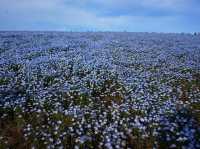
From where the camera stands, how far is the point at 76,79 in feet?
33.7

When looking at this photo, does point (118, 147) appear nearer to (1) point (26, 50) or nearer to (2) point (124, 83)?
(2) point (124, 83)

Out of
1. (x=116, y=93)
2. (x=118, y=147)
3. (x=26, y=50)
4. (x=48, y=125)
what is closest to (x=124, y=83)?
(x=116, y=93)

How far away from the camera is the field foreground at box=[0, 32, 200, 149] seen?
6.45m

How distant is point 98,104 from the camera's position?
320 inches

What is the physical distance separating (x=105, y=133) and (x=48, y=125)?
1334mm

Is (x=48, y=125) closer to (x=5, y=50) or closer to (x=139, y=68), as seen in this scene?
(x=139, y=68)

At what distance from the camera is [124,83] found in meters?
9.90

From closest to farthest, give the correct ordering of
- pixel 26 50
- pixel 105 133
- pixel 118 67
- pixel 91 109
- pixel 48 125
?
pixel 105 133 → pixel 48 125 → pixel 91 109 → pixel 118 67 → pixel 26 50

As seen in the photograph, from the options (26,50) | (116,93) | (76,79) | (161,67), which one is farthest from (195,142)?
(26,50)

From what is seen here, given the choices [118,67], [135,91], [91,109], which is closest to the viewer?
[91,109]

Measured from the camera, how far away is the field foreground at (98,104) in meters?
6.45

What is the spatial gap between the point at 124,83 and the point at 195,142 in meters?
4.06

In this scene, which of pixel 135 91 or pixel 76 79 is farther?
pixel 76 79

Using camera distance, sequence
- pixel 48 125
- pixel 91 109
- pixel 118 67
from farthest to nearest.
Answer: pixel 118 67 < pixel 91 109 < pixel 48 125
